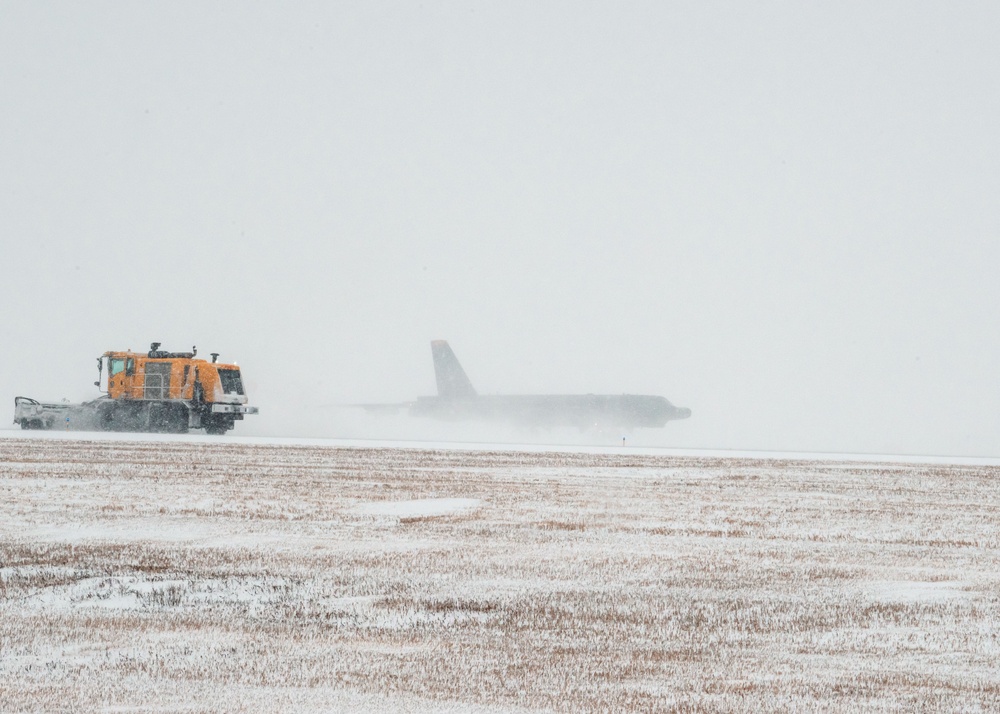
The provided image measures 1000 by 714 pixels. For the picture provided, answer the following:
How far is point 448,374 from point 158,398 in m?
29.8

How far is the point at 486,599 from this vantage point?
9.86m

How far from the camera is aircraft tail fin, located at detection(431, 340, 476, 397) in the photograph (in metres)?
67.2

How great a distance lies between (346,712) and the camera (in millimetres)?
6387

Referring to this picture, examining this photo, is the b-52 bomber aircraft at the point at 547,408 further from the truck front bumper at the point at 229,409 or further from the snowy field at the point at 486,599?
the snowy field at the point at 486,599

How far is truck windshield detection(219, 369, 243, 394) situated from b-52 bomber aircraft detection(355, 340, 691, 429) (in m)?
22.8

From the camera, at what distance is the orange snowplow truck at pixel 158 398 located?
1559 inches

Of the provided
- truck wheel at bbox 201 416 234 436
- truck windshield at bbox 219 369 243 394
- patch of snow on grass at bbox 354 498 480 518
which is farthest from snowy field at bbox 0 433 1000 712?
truck windshield at bbox 219 369 243 394

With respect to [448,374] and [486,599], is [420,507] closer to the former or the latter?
[486,599]

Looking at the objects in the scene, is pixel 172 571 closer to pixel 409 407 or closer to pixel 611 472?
pixel 611 472

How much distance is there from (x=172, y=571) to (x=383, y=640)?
3.76 meters

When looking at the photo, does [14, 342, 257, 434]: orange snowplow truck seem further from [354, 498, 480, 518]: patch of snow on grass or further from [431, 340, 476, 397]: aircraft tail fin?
[431, 340, 476, 397]: aircraft tail fin

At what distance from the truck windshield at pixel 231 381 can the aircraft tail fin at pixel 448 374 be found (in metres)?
26.5

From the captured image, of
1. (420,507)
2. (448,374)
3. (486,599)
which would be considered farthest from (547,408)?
(486,599)

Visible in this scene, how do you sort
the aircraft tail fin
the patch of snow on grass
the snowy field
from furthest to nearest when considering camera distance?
the aircraft tail fin
the patch of snow on grass
the snowy field
